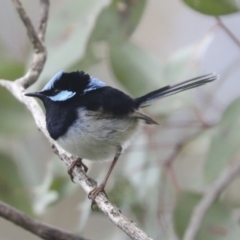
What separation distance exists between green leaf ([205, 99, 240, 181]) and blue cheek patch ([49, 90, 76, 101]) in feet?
1.91

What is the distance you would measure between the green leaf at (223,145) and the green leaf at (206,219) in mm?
200

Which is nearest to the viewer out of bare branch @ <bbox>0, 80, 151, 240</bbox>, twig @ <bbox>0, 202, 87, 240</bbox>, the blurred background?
bare branch @ <bbox>0, 80, 151, 240</bbox>

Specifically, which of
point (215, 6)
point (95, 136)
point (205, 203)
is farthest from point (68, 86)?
point (205, 203)

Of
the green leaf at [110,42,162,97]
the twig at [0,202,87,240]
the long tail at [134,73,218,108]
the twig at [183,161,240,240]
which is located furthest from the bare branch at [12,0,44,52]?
the twig at [183,161,240,240]

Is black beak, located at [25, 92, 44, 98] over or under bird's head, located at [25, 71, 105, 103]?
over

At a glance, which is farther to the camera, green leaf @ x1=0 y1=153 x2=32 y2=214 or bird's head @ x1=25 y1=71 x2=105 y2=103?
green leaf @ x1=0 y1=153 x2=32 y2=214

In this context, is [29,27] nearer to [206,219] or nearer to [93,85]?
[93,85]

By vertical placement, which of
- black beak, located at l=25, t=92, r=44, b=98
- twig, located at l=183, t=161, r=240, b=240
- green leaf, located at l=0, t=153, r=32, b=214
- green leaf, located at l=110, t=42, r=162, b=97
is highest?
black beak, located at l=25, t=92, r=44, b=98

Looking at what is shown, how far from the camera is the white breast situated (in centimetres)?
209

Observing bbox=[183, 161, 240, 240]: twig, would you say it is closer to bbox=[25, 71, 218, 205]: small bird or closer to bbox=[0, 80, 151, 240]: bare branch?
bbox=[25, 71, 218, 205]: small bird

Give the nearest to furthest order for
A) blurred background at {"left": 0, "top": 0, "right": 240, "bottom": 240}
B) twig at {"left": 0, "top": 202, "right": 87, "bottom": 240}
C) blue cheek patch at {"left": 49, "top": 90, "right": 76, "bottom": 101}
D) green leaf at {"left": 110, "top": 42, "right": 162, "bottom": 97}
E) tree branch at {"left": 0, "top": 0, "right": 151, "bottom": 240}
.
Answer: twig at {"left": 0, "top": 202, "right": 87, "bottom": 240} → tree branch at {"left": 0, "top": 0, "right": 151, "bottom": 240} → blue cheek patch at {"left": 49, "top": 90, "right": 76, "bottom": 101} → blurred background at {"left": 0, "top": 0, "right": 240, "bottom": 240} → green leaf at {"left": 110, "top": 42, "right": 162, "bottom": 97}

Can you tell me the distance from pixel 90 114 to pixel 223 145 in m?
0.55

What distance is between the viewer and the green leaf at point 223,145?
2367 mm

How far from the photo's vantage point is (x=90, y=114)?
2.16m
